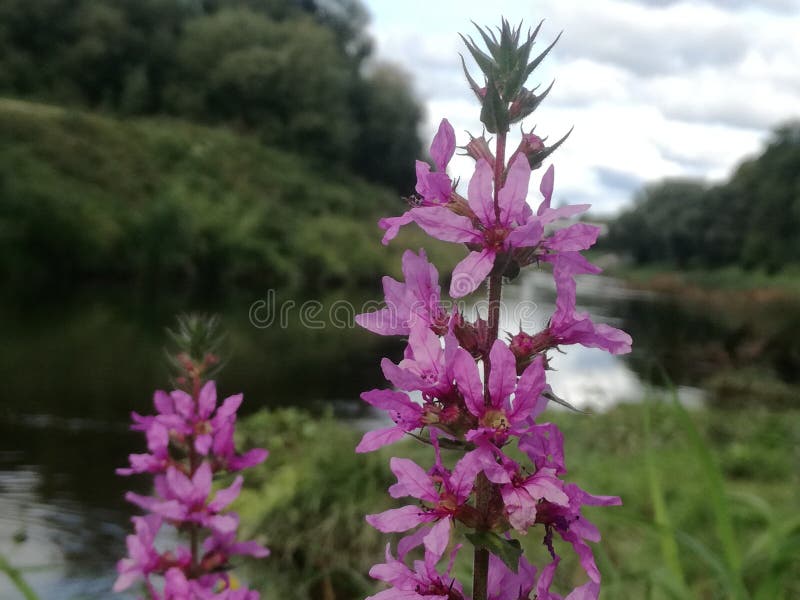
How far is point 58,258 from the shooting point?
27641mm

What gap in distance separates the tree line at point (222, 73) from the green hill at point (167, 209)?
9.99ft

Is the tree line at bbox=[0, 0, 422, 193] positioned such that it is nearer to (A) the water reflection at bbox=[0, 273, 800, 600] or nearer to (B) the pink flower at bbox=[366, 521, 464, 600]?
(A) the water reflection at bbox=[0, 273, 800, 600]

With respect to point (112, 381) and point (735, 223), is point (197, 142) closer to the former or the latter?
point (112, 381)

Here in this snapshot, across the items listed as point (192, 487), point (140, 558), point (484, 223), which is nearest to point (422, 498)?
point (484, 223)

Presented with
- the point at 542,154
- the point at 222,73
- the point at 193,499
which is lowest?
the point at 193,499

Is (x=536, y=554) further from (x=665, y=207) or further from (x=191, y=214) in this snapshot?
(x=665, y=207)

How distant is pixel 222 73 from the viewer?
169 ft

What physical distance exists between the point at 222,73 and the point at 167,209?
81.2 ft

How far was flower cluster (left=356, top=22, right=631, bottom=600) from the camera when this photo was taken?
1.15 meters

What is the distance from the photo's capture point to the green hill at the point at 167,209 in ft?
89.0

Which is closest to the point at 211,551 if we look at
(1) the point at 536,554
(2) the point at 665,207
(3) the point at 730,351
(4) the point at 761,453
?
(1) the point at 536,554

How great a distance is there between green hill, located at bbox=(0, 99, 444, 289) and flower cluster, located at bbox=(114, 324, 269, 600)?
25.5 meters

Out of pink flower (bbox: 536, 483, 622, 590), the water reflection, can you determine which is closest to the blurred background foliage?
the water reflection

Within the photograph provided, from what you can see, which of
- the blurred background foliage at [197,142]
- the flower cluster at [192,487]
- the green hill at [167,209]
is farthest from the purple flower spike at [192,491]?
the blurred background foliage at [197,142]
